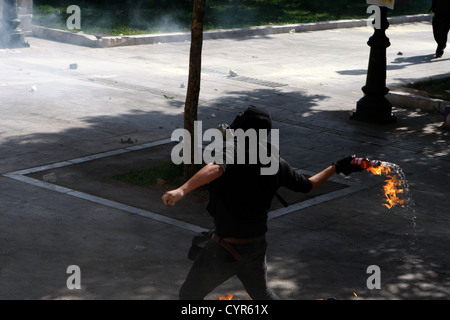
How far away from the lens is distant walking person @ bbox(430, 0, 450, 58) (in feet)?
63.2

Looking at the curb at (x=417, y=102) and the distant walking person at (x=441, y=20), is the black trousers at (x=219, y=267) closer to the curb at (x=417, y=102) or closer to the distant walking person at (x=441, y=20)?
the curb at (x=417, y=102)

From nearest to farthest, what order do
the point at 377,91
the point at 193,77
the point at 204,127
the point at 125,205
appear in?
the point at 125,205 → the point at 193,77 → the point at 204,127 → the point at 377,91

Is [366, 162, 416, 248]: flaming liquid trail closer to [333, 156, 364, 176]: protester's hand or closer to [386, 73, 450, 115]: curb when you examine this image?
[333, 156, 364, 176]: protester's hand

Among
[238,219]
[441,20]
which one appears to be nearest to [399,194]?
[238,219]

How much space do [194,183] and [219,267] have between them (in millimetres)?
711

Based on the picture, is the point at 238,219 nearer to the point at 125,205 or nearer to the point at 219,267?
the point at 219,267

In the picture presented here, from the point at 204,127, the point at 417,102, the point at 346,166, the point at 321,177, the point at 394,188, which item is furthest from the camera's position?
the point at 417,102

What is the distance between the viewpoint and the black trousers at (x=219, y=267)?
479 cm

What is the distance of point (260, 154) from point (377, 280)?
2492mm

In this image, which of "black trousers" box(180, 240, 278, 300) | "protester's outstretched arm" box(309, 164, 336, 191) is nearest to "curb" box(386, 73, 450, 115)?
"protester's outstretched arm" box(309, 164, 336, 191)

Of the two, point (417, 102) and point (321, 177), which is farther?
point (417, 102)

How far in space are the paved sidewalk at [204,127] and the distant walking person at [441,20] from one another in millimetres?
539

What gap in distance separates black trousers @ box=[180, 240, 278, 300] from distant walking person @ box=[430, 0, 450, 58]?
1586 centimetres

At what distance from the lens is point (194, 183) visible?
4352mm
